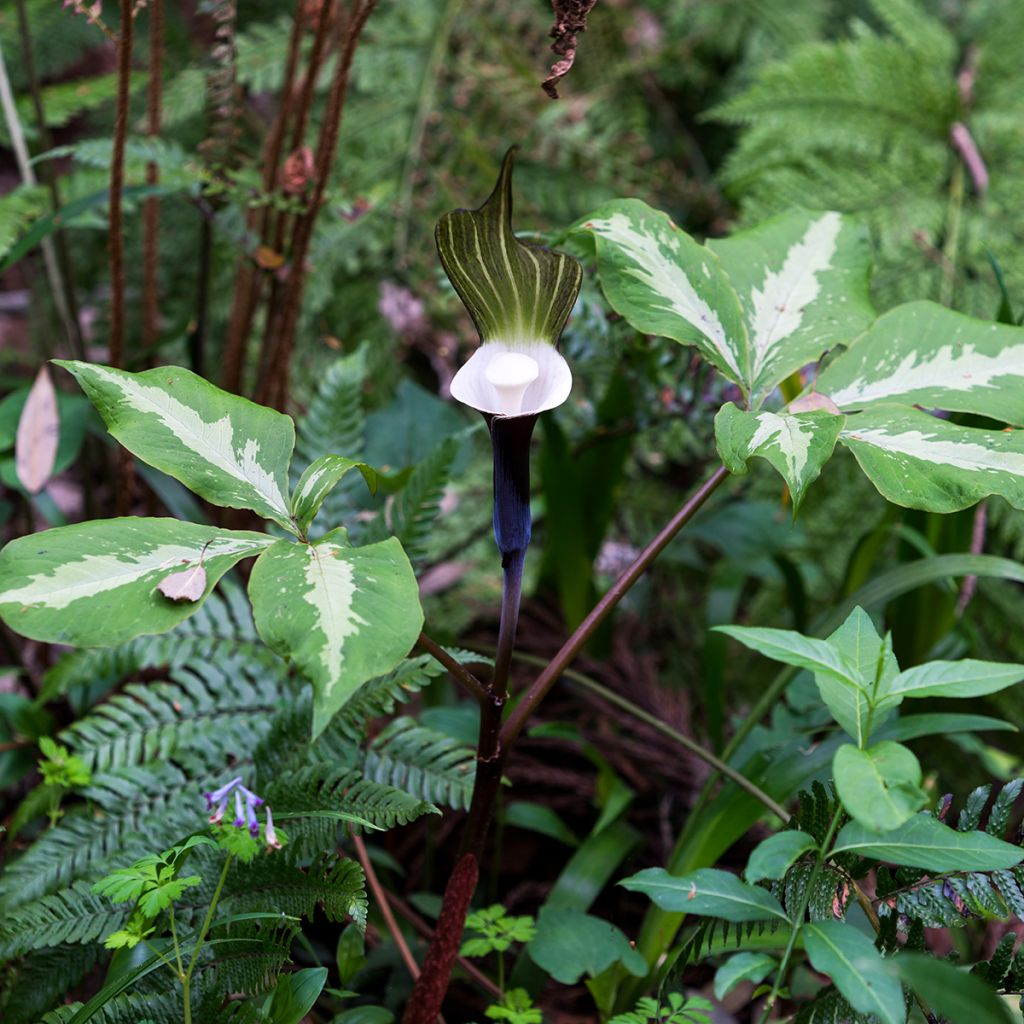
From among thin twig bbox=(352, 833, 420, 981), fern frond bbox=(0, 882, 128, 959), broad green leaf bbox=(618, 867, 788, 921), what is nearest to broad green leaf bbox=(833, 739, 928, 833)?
broad green leaf bbox=(618, 867, 788, 921)

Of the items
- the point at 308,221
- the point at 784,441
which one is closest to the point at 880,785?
the point at 784,441

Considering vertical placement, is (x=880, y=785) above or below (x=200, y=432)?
below

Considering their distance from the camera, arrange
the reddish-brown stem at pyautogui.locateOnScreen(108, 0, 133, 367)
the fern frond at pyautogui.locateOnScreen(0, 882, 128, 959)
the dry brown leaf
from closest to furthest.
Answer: the fern frond at pyautogui.locateOnScreen(0, 882, 128, 959) < the reddish-brown stem at pyautogui.locateOnScreen(108, 0, 133, 367) < the dry brown leaf

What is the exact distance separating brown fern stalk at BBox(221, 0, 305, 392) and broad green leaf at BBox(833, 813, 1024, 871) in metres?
1.05

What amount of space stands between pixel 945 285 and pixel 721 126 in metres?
1.04

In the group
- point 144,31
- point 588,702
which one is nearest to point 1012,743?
point 588,702

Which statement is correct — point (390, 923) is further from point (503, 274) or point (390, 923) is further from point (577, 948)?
point (503, 274)

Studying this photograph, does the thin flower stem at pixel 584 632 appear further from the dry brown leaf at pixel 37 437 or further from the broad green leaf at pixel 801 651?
the dry brown leaf at pixel 37 437

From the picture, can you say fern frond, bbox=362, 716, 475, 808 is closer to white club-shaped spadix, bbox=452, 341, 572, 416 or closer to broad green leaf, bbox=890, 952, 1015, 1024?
white club-shaped spadix, bbox=452, 341, 572, 416

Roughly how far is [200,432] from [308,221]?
568mm

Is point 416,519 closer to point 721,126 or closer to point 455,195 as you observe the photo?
point 455,195

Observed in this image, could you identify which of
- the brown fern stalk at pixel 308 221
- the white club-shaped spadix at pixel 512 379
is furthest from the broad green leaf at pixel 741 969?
the brown fern stalk at pixel 308 221

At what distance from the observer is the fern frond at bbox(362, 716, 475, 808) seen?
2.93ft

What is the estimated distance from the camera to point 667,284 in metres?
0.86
